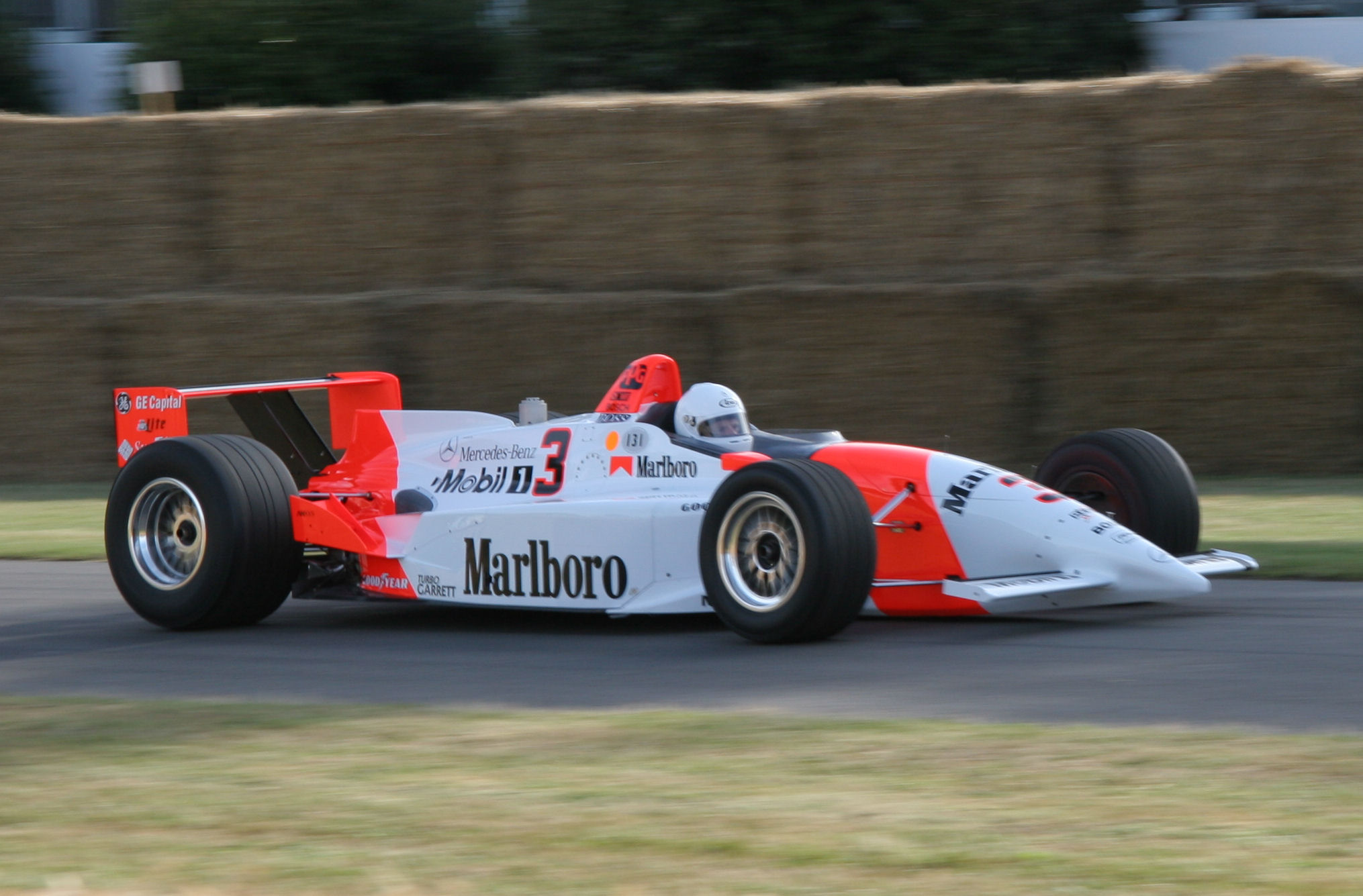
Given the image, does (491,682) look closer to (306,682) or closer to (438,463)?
(306,682)

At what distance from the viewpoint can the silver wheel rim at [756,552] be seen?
7.00 meters

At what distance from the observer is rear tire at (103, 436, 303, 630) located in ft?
26.7

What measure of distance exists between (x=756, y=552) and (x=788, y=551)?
0.17 m

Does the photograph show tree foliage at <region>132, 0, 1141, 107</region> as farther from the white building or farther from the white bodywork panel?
the white bodywork panel

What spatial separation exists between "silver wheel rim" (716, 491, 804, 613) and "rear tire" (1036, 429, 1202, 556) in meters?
1.88

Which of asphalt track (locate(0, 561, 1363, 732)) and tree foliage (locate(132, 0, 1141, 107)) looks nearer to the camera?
asphalt track (locate(0, 561, 1363, 732))

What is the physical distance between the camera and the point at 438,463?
28.5 ft

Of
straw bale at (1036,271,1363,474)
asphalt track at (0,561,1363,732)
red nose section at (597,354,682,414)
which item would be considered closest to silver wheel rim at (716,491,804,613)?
asphalt track at (0,561,1363,732)

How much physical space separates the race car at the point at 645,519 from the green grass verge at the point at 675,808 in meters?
1.43

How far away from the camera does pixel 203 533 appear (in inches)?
324

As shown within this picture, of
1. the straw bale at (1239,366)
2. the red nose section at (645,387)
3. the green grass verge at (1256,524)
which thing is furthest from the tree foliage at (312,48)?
the red nose section at (645,387)

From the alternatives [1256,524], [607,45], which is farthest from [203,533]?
[607,45]

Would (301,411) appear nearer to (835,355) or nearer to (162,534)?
(162,534)

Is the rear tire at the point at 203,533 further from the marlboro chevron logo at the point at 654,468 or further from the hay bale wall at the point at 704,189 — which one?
the hay bale wall at the point at 704,189
